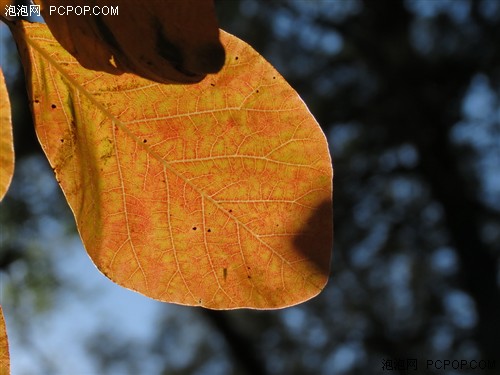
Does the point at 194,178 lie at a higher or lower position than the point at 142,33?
lower

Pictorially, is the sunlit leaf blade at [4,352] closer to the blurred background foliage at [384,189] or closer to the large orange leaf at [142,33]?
the large orange leaf at [142,33]

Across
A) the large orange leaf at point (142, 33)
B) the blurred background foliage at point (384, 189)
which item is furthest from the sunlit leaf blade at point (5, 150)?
the blurred background foliage at point (384, 189)

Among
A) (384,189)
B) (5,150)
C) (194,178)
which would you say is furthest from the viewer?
(384,189)

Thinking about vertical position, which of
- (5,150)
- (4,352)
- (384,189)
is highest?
(5,150)

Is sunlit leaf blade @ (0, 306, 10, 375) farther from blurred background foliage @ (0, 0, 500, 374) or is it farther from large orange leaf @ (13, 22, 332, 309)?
blurred background foliage @ (0, 0, 500, 374)

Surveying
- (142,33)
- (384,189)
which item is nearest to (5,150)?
(142,33)

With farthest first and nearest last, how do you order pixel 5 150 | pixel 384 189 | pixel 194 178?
1. pixel 384 189
2. pixel 194 178
3. pixel 5 150

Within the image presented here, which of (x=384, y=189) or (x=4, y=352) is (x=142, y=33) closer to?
(x=4, y=352)
